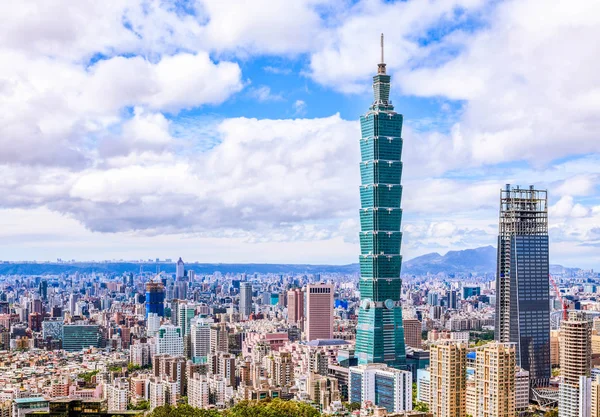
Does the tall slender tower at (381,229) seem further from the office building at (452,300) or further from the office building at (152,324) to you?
the office building at (452,300)

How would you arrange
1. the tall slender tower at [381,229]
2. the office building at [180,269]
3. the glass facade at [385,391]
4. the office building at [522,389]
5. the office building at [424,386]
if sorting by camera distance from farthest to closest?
the office building at [180,269] → the tall slender tower at [381,229] → the glass facade at [385,391] → the office building at [424,386] → the office building at [522,389]

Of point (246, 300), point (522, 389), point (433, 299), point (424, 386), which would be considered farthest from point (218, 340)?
point (433, 299)

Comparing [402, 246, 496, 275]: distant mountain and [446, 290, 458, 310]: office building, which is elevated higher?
[402, 246, 496, 275]: distant mountain

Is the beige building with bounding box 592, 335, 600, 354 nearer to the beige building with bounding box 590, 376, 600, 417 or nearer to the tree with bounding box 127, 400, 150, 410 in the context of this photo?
the beige building with bounding box 590, 376, 600, 417

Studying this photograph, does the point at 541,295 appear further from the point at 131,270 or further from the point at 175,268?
the point at 131,270

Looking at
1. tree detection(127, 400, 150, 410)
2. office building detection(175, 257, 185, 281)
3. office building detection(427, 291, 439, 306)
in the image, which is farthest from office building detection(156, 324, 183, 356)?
office building detection(175, 257, 185, 281)

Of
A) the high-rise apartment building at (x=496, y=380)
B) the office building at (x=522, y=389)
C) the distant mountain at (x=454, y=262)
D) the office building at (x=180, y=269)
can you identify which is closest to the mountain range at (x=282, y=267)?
the distant mountain at (x=454, y=262)
